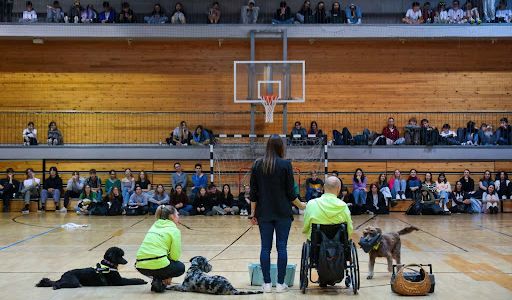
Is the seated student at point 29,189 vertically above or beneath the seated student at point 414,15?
beneath

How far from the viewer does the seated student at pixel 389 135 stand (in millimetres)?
22484

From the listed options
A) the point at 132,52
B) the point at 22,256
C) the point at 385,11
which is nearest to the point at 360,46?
the point at 385,11

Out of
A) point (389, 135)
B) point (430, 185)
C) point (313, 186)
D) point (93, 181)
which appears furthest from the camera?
point (389, 135)

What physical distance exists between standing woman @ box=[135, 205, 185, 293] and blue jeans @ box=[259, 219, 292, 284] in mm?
1053

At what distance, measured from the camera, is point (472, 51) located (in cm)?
2452

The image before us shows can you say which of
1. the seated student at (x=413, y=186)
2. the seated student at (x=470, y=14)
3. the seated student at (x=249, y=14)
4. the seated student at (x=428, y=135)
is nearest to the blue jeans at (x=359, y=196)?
the seated student at (x=413, y=186)

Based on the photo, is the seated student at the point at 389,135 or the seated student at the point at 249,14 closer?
the seated student at the point at 389,135

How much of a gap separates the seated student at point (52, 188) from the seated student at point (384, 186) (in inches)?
406

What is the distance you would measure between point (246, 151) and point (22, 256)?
11366 millimetres

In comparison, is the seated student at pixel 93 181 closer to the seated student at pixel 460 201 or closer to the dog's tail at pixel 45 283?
the seated student at pixel 460 201

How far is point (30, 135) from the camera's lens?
73.7ft

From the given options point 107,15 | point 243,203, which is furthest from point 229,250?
point 107,15

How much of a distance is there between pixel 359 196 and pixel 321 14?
6.91 metres

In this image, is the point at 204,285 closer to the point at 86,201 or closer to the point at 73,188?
the point at 86,201
